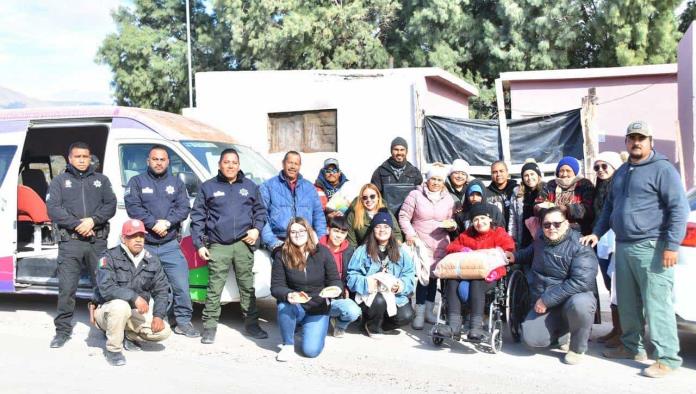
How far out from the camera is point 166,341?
261 inches

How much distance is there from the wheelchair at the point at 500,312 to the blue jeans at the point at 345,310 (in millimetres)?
722

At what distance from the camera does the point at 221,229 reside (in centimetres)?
651

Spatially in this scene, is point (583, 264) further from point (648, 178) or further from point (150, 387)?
point (150, 387)

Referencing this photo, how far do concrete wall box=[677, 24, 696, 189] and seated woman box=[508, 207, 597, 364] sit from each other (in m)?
8.46

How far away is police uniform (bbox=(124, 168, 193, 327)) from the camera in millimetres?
6613

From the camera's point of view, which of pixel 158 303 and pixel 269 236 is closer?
pixel 158 303

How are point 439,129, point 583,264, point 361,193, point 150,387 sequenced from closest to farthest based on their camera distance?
point 150,387, point 583,264, point 361,193, point 439,129

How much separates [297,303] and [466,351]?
1.56 meters

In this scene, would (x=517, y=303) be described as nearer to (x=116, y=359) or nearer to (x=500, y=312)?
(x=500, y=312)

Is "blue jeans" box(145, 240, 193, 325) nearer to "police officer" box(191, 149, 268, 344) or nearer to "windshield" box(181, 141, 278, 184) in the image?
"police officer" box(191, 149, 268, 344)

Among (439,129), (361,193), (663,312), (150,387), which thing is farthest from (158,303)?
(439,129)

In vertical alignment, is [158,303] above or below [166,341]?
above

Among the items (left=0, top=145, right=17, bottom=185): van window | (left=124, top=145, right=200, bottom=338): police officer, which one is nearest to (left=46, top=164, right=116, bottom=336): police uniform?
(left=124, top=145, right=200, bottom=338): police officer

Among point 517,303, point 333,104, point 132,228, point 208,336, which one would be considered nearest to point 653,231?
point 517,303
